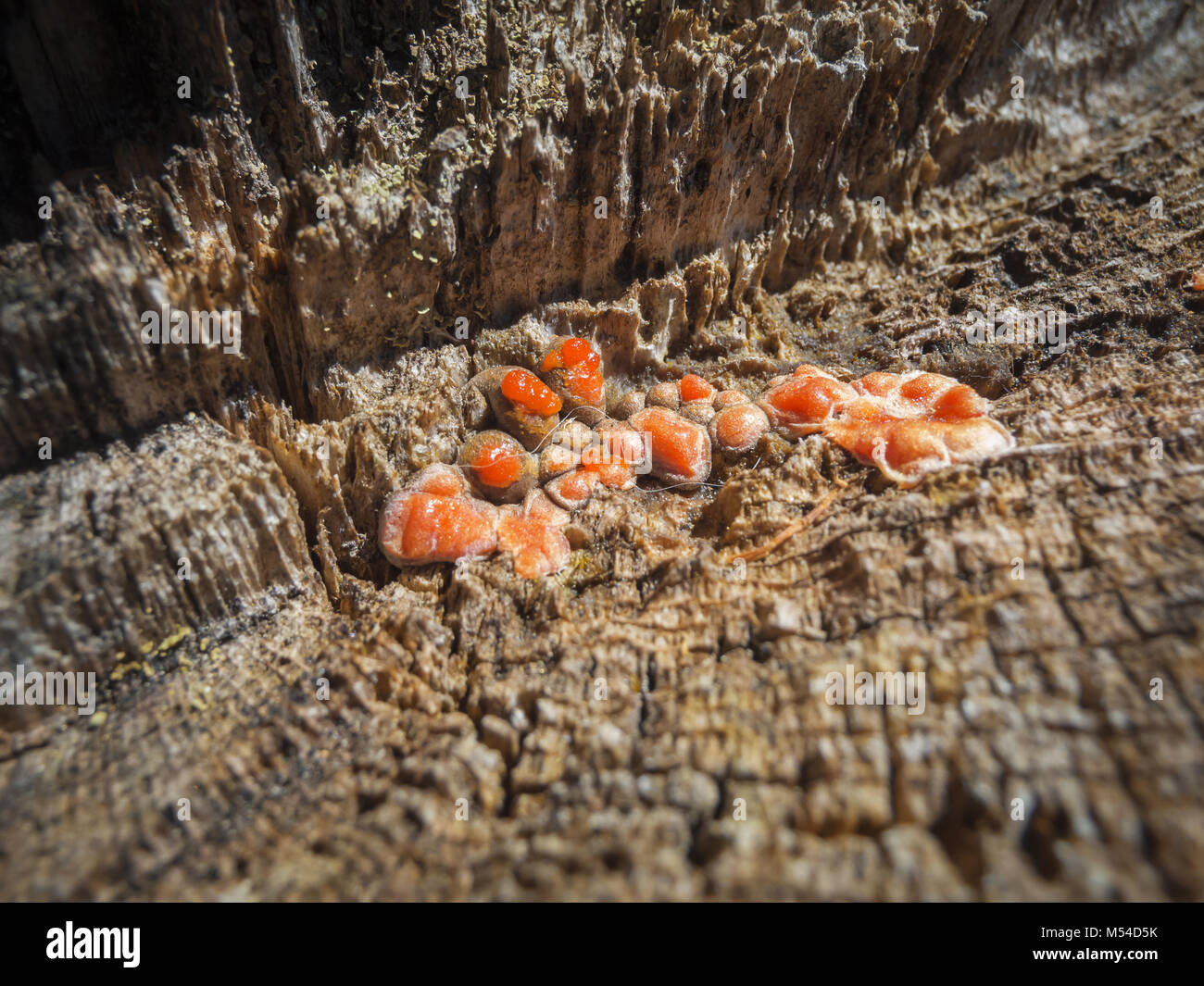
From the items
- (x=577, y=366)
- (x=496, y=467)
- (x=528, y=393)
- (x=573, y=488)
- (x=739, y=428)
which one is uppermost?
(x=577, y=366)

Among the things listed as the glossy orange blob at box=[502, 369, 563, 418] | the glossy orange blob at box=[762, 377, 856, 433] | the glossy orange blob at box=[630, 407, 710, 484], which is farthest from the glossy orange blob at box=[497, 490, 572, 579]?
the glossy orange blob at box=[762, 377, 856, 433]

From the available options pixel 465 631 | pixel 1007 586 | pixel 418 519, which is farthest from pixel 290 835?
pixel 1007 586

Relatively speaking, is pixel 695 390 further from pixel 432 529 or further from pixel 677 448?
pixel 432 529

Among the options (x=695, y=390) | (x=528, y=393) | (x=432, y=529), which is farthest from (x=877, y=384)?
(x=432, y=529)

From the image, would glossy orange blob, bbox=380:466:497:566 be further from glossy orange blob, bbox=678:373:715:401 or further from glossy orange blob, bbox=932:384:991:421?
glossy orange blob, bbox=932:384:991:421

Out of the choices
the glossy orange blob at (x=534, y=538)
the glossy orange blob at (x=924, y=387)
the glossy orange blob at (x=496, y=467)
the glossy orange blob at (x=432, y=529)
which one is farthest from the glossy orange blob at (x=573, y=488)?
the glossy orange blob at (x=924, y=387)

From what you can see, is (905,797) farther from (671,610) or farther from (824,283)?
(824,283)

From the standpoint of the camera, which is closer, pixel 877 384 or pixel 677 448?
pixel 677 448
